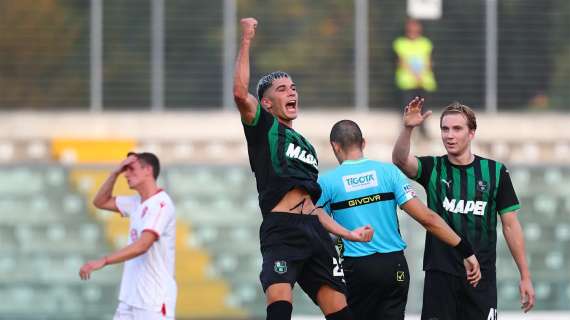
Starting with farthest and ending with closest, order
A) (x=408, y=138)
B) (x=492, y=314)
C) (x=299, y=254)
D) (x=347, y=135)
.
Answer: (x=347, y=135) → (x=492, y=314) → (x=408, y=138) → (x=299, y=254)

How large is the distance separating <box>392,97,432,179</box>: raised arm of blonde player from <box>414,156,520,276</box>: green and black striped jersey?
0.07 meters

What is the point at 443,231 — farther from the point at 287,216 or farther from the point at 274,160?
the point at 274,160

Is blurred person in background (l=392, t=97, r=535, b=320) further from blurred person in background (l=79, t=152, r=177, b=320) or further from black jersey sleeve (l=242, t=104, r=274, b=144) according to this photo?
blurred person in background (l=79, t=152, r=177, b=320)

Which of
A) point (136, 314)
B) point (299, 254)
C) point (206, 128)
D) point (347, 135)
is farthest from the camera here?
point (206, 128)

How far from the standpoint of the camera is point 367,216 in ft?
28.6

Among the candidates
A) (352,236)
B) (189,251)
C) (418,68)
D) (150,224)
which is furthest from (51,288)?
(352,236)

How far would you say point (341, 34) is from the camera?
1898 centimetres

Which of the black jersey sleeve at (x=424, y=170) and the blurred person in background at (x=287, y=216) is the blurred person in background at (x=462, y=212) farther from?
the blurred person in background at (x=287, y=216)

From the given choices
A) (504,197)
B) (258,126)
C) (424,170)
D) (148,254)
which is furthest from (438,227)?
(148,254)

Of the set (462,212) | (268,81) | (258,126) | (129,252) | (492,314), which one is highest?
(268,81)

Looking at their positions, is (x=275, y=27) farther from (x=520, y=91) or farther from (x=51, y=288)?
(x=51, y=288)

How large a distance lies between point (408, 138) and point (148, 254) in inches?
98.3

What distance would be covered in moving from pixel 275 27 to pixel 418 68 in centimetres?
210

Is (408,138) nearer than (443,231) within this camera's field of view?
No
